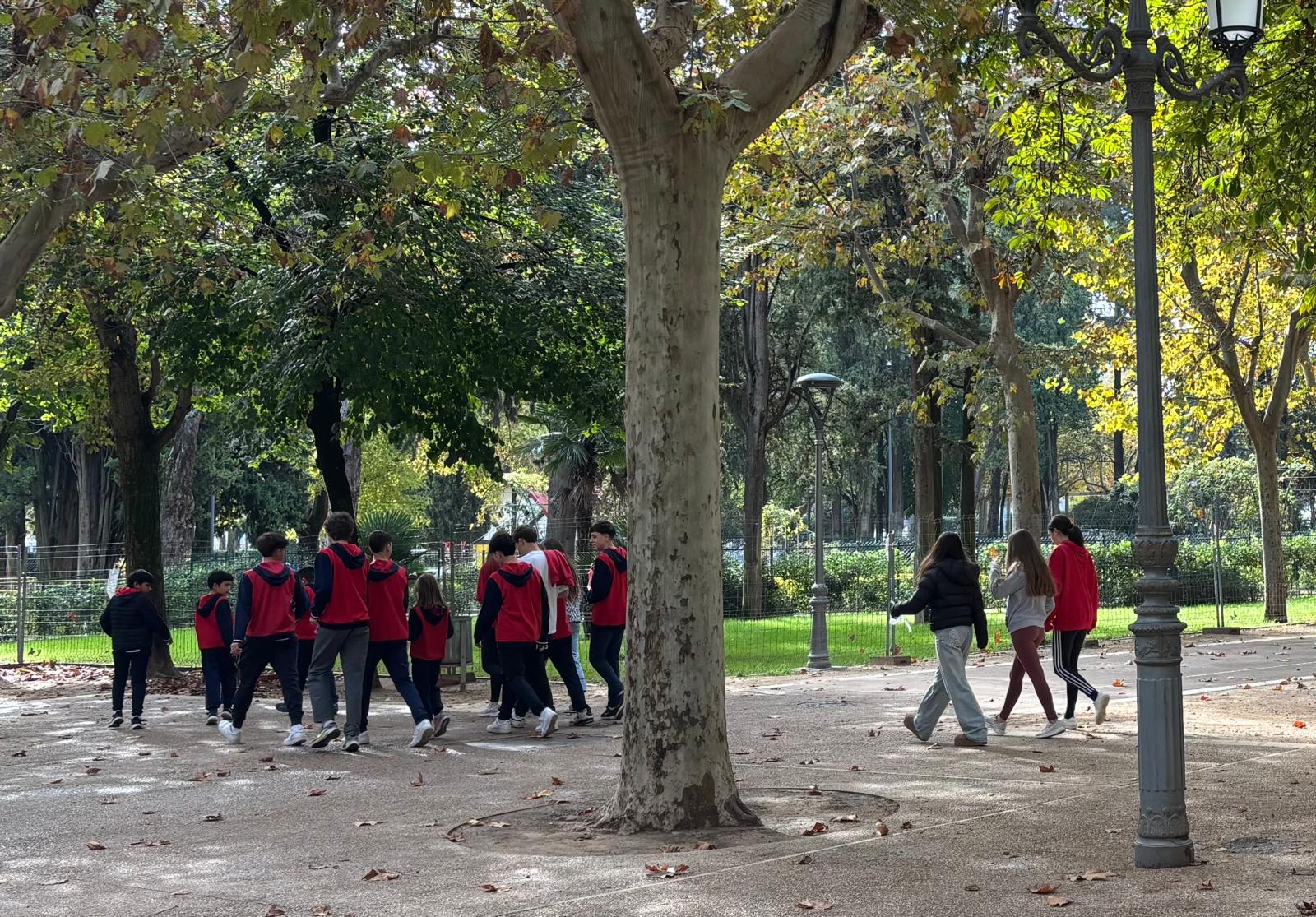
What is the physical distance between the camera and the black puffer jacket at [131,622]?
14.7 m

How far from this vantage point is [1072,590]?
42.0ft

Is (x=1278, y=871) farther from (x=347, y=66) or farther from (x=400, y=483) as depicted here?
(x=400, y=483)

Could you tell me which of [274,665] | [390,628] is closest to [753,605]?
[274,665]

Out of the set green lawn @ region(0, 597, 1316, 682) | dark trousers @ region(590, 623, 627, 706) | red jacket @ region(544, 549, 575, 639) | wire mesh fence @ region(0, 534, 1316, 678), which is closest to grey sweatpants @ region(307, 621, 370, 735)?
red jacket @ region(544, 549, 575, 639)

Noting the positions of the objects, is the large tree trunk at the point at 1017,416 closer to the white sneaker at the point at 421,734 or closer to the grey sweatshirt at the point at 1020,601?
the grey sweatshirt at the point at 1020,601

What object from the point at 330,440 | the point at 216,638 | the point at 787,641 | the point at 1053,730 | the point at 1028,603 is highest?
the point at 330,440

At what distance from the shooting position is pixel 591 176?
24609 mm

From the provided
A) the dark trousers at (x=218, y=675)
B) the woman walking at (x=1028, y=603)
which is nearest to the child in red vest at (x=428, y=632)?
the dark trousers at (x=218, y=675)

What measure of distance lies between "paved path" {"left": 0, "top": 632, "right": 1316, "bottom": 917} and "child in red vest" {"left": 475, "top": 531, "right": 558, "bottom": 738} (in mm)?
450

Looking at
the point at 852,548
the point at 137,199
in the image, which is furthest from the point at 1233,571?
the point at 137,199

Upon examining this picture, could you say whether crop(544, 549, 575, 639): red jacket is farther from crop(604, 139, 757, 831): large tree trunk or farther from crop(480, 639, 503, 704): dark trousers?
crop(604, 139, 757, 831): large tree trunk

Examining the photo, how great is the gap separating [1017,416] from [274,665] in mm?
13788

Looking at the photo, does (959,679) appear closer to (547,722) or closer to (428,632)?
(547,722)

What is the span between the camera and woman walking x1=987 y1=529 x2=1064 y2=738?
1238cm
